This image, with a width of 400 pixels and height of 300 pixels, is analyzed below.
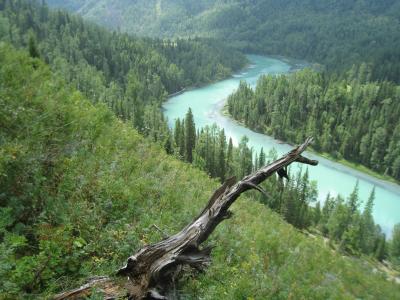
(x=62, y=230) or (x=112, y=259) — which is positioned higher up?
(x=62, y=230)

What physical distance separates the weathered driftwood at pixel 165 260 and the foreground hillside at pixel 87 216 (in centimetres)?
30

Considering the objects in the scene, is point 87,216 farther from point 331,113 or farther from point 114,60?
point 114,60

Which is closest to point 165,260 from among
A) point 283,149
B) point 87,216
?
point 87,216

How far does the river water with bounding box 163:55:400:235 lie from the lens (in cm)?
6886

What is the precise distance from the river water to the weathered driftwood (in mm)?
66660

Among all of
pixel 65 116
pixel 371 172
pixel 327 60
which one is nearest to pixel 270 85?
pixel 371 172

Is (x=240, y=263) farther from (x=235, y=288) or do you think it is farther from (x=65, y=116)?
(x=65, y=116)

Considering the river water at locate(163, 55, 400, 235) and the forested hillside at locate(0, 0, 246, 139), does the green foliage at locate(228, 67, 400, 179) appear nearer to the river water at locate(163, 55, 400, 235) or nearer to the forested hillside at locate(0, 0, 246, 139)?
the river water at locate(163, 55, 400, 235)

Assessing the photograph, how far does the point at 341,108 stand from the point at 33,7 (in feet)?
367

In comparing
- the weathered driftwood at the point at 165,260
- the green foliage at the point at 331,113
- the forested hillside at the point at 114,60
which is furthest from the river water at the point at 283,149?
the weathered driftwood at the point at 165,260

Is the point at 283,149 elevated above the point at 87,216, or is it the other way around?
the point at 87,216

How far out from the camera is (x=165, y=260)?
5.04 metres

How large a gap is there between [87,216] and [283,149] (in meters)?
90.1

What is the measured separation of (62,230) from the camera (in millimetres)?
5168
